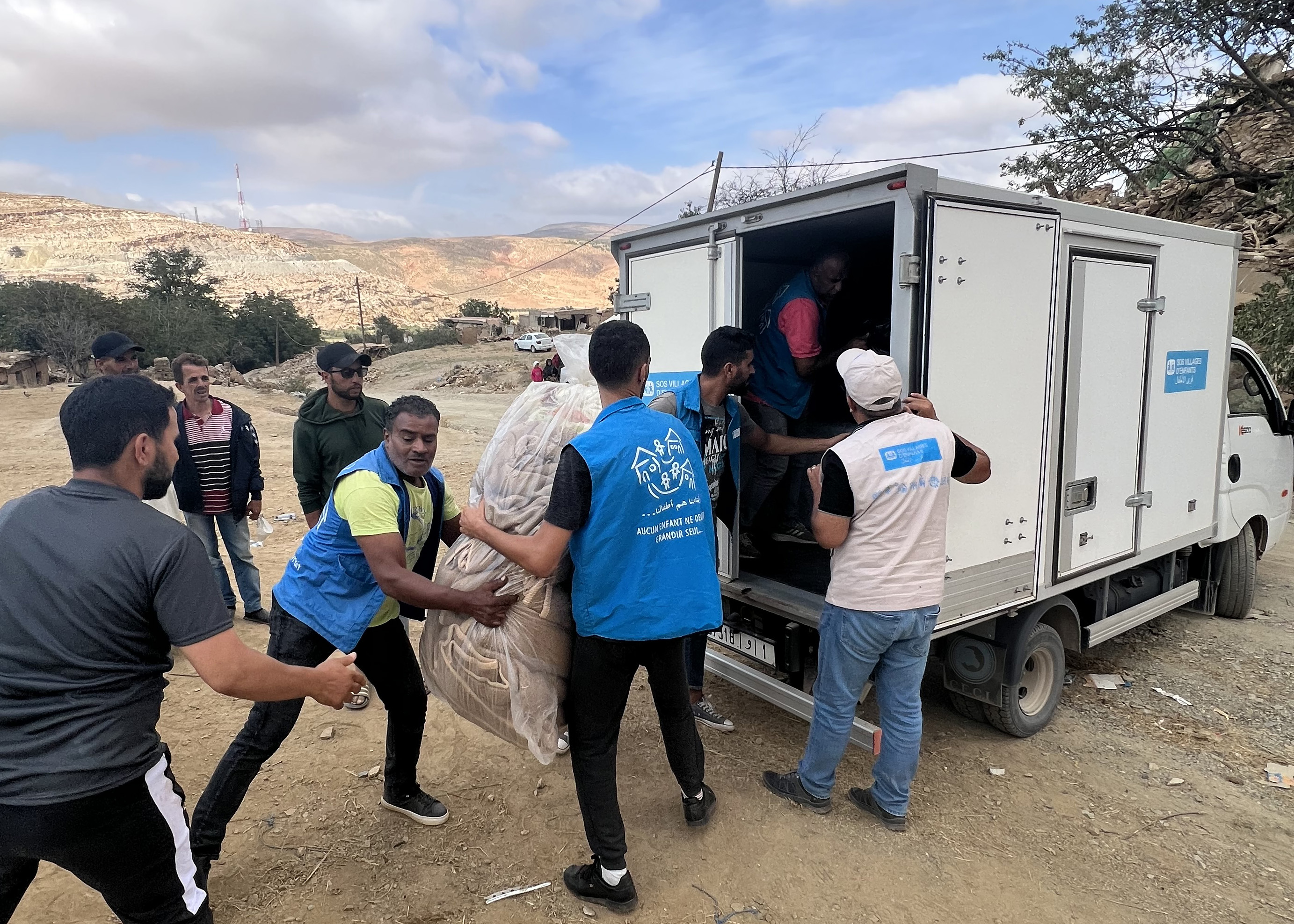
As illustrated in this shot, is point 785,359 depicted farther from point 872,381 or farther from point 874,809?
point 874,809

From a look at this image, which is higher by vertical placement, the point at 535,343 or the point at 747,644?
the point at 535,343

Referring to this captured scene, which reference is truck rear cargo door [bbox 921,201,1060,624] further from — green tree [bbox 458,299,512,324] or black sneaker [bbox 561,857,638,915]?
green tree [bbox 458,299,512,324]

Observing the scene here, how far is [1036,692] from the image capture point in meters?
3.76

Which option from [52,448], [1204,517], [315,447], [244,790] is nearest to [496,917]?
[244,790]

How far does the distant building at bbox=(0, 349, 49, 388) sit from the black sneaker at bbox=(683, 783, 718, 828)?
26707 millimetres

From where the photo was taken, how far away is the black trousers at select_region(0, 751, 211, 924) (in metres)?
1.68

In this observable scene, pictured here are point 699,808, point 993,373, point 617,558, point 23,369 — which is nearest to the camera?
point 617,558

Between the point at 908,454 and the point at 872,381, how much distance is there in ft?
0.93

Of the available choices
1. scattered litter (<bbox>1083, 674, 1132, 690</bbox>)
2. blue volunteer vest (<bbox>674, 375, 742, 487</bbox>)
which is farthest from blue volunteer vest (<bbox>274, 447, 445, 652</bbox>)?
scattered litter (<bbox>1083, 674, 1132, 690</bbox>)

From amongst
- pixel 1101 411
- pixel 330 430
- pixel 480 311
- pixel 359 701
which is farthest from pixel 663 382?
pixel 480 311

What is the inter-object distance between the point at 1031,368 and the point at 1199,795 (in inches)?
77.2

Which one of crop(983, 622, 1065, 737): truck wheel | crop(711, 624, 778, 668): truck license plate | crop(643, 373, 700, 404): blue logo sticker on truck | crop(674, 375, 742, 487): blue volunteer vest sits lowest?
crop(983, 622, 1065, 737): truck wheel

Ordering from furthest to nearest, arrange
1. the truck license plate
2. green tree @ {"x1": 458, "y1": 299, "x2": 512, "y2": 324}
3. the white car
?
green tree @ {"x1": 458, "y1": 299, "x2": 512, "y2": 324} < the white car < the truck license plate

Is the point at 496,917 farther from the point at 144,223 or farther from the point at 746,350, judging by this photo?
the point at 144,223
